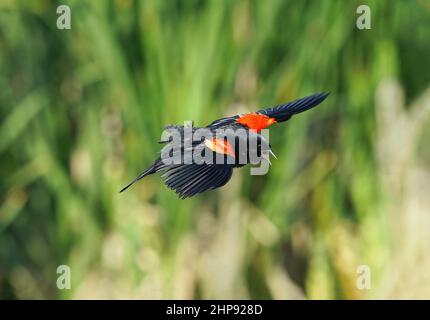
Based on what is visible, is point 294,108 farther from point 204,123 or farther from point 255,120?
point 204,123

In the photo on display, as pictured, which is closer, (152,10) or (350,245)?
(152,10)

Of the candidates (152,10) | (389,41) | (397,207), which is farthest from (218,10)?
(397,207)

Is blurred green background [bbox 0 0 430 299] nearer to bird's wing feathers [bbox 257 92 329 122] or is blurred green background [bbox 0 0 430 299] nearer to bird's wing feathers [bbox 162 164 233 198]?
bird's wing feathers [bbox 257 92 329 122]

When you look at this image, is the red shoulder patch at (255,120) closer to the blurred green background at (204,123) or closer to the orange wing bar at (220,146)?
the orange wing bar at (220,146)

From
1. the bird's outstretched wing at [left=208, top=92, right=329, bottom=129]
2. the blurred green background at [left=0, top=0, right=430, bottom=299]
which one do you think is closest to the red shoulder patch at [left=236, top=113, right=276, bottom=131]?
the bird's outstretched wing at [left=208, top=92, right=329, bottom=129]

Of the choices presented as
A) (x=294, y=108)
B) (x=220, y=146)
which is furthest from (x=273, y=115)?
(x=220, y=146)
